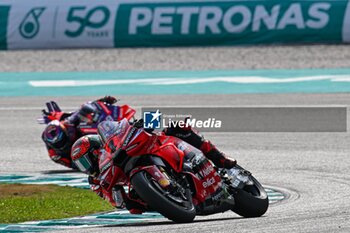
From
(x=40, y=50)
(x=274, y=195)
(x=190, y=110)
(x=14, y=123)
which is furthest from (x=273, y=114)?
(x=40, y=50)

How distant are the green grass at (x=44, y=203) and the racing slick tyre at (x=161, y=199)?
1742 millimetres

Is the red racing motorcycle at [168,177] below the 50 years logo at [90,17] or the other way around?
the other way around

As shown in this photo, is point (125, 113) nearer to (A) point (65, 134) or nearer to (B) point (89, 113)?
(B) point (89, 113)

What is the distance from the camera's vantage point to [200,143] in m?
9.87

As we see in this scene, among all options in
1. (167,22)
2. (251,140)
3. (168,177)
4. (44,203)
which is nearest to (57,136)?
(44,203)

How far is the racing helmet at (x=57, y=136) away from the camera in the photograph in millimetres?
14383

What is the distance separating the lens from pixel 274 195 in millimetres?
11859

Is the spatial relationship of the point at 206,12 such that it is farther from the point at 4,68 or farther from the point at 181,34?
the point at 4,68

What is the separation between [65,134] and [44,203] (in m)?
3.17

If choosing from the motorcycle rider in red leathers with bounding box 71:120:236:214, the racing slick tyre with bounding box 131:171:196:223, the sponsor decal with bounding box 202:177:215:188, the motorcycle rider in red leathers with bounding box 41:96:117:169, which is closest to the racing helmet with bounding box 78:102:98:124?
the motorcycle rider in red leathers with bounding box 41:96:117:169

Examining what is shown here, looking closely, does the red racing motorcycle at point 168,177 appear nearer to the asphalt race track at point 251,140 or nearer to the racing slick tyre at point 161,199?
the racing slick tyre at point 161,199

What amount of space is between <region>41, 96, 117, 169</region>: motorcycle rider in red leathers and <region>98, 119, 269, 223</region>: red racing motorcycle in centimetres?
466

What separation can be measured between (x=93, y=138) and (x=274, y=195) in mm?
2701

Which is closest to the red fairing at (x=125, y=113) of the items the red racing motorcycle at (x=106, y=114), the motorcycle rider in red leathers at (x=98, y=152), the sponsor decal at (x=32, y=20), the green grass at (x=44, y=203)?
the red racing motorcycle at (x=106, y=114)
